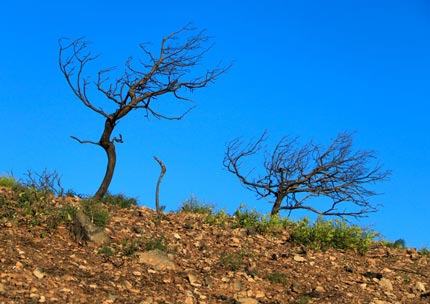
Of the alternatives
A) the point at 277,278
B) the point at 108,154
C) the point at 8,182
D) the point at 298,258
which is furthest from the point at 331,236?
the point at 8,182

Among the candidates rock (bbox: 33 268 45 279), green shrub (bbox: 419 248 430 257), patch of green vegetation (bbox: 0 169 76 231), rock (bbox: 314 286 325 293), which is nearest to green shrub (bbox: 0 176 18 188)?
patch of green vegetation (bbox: 0 169 76 231)

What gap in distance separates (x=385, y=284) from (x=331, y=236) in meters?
2.50

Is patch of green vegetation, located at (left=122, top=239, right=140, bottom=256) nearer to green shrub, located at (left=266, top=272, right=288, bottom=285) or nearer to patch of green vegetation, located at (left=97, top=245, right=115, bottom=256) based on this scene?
patch of green vegetation, located at (left=97, top=245, right=115, bottom=256)

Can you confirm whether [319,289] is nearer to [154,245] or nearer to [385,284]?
[385,284]

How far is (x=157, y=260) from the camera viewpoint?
13.5 metres

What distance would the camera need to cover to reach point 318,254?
1559 centimetres

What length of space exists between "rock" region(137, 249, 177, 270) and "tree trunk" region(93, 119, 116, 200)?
581 cm

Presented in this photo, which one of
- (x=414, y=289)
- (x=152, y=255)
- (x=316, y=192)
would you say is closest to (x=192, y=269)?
(x=152, y=255)

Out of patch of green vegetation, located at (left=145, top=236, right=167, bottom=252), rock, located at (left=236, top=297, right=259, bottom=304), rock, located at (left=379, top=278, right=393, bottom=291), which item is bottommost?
rock, located at (left=236, top=297, right=259, bottom=304)

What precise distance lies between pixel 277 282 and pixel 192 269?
6.16 feet

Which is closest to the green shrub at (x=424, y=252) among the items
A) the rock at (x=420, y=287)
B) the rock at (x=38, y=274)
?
the rock at (x=420, y=287)

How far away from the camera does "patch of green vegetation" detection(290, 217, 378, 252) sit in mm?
16344

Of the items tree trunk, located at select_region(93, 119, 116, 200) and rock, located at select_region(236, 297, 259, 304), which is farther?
tree trunk, located at select_region(93, 119, 116, 200)

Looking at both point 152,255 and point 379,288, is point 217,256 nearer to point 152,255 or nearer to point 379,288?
point 152,255
